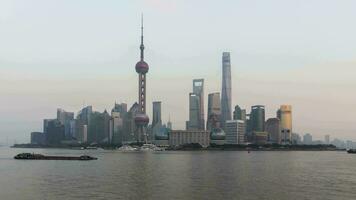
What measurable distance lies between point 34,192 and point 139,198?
71.1 feet

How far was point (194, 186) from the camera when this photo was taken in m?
105

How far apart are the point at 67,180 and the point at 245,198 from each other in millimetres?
49958

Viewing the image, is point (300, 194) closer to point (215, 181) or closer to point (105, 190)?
point (215, 181)

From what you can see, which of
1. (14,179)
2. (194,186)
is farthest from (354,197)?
(14,179)

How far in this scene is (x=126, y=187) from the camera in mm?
103062

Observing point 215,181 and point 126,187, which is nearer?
point 126,187

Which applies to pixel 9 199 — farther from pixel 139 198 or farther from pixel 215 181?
pixel 215 181

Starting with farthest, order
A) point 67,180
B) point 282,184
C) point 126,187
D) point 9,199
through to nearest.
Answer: point 67,180, point 282,184, point 126,187, point 9,199

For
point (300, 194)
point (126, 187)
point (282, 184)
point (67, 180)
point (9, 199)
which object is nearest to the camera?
point (9, 199)

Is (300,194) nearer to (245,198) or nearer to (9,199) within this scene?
(245,198)

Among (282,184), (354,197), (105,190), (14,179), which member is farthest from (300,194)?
(14,179)

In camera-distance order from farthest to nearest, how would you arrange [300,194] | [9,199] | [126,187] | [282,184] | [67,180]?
1. [67,180]
2. [282,184]
3. [126,187]
4. [300,194]
5. [9,199]

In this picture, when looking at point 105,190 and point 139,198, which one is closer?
point 139,198

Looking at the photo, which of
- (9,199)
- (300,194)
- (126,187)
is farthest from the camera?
(126,187)
